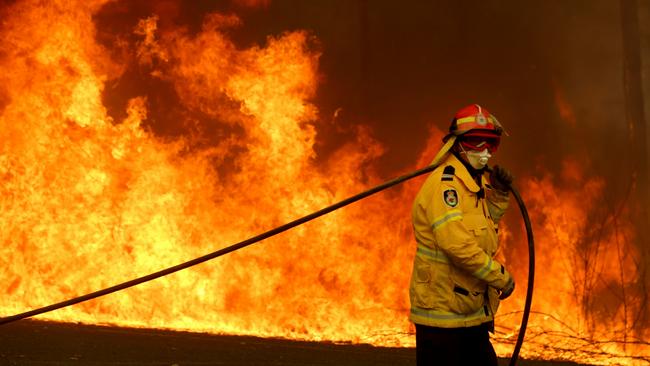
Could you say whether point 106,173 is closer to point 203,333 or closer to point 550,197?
point 203,333

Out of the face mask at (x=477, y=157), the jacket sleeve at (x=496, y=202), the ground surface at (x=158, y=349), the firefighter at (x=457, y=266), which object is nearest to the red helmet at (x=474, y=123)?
the firefighter at (x=457, y=266)

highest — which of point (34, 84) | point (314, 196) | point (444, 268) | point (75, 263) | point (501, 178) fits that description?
point (34, 84)

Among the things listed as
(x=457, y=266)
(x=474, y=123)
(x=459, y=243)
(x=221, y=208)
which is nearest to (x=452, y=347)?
(x=457, y=266)

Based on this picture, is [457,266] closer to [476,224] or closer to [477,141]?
[476,224]

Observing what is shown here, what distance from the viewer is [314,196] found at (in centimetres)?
945

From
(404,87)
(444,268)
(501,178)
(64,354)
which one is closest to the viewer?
(444,268)

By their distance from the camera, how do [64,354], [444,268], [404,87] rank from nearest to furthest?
[444,268] < [64,354] < [404,87]

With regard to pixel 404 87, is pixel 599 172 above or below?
below

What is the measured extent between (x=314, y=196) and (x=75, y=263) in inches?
106

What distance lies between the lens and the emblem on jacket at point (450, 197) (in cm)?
452

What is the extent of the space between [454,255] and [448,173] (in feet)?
1.56

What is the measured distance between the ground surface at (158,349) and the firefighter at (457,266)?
2.86 meters

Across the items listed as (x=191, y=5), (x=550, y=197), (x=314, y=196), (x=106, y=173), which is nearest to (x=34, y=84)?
(x=106, y=173)

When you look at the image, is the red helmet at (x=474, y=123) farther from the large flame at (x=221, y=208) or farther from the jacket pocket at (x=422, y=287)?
the large flame at (x=221, y=208)
